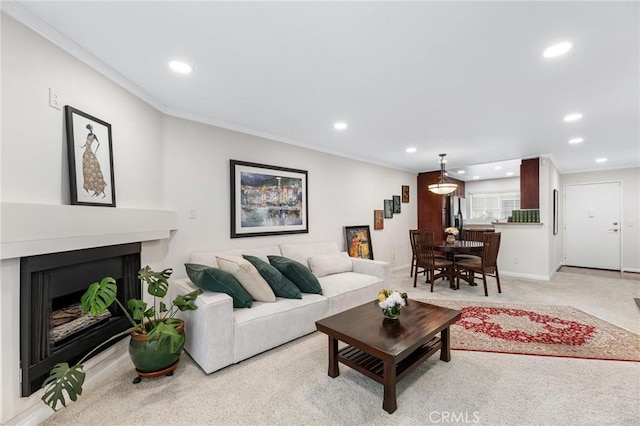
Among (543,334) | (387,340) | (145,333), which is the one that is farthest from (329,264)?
(543,334)

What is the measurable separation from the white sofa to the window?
21.4ft

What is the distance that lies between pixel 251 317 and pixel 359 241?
3064mm

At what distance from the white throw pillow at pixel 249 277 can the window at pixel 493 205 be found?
24.5 feet

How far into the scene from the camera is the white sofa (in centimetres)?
218

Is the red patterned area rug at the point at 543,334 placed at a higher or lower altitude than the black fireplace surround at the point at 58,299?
lower

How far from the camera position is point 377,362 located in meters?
2.08

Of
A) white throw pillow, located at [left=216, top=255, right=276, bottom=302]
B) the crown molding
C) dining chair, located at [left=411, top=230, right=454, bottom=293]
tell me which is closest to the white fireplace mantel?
white throw pillow, located at [left=216, top=255, right=276, bottom=302]

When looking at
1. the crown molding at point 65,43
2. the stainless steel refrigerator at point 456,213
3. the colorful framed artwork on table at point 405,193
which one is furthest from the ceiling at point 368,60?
the stainless steel refrigerator at point 456,213

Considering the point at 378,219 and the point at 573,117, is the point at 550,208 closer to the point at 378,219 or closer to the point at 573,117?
the point at 573,117

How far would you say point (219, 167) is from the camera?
131 inches

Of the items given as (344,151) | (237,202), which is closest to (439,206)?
(344,151)

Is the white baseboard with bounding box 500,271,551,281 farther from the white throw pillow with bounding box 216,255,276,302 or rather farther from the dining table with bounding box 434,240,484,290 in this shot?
the white throw pillow with bounding box 216,255,276,302

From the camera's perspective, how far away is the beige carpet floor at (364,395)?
1705 millimetres

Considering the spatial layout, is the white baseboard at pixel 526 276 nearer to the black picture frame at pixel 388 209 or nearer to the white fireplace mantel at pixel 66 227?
the black picture frame at pixel 388 209
